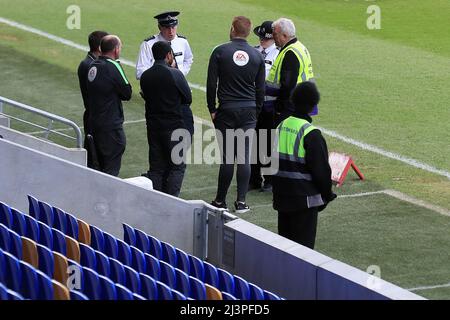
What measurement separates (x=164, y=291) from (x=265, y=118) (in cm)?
460

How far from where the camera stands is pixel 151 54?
1123 cm

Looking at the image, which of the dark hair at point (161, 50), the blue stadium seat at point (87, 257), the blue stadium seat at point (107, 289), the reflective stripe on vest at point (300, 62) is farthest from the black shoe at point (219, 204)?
the blue stadium seat at point (107, 289)

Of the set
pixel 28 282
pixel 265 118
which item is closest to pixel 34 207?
pixel 28 282

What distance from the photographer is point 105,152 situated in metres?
10.4

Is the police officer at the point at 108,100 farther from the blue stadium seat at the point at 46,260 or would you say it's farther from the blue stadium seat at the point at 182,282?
the blue stadium seat at the point at 182,282

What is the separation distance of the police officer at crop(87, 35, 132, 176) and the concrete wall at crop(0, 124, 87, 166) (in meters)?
0.27

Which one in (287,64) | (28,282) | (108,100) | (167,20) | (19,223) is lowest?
(19,223)

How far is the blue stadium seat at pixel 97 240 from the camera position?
776 cm

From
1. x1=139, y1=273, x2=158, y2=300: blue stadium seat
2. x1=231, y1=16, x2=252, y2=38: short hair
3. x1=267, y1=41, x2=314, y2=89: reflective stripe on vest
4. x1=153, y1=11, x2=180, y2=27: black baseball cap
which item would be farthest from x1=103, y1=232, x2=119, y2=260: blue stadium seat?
x1=153, y1=11, x2=180, y2=27: black baseball cap

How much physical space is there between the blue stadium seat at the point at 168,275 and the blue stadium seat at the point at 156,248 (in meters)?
0.51

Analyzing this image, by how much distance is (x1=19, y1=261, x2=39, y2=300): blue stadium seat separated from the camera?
6.46 metres

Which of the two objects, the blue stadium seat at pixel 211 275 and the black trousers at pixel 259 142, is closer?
the blue stadium seat at pixel 211 275

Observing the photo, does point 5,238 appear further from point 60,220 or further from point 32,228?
point 60,220

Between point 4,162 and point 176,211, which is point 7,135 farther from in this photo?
point 176,211
